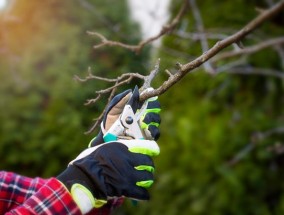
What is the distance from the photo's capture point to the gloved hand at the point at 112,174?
129cm

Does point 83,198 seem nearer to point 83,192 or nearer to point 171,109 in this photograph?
point 83,192

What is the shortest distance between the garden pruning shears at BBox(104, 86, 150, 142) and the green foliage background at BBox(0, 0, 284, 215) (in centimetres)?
178

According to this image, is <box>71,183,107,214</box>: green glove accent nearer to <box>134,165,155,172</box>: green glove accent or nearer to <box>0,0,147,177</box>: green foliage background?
<box>134,165,155,172</box>: green glove accent

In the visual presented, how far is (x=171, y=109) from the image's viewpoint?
4.55 m

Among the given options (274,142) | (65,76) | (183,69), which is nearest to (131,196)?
(183,69)

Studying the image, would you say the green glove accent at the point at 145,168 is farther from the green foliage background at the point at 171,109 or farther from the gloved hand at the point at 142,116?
the green foliage background at the point at 171,109

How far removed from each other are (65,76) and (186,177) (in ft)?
4.79

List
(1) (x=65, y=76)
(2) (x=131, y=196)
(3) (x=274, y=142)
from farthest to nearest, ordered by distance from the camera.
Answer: (1) (x=65, y=76)
(3) (x=274, y=142)
(2) (x=131, y=196)

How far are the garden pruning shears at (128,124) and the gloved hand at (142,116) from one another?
13 millimetres

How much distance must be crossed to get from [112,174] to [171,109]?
10.8 ft

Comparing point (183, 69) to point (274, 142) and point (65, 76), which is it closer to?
point (274, 142)

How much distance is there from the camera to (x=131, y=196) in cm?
130

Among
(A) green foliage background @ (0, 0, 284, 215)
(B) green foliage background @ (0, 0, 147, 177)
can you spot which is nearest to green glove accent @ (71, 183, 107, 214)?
(A) green foliage background @ (0, 0, 284, 215)

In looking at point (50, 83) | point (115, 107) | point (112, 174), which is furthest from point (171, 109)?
point (112, 174)
